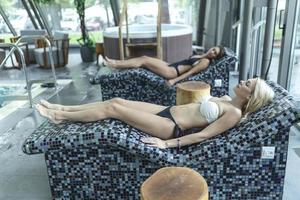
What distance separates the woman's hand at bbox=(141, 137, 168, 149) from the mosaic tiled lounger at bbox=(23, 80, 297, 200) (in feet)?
0.17

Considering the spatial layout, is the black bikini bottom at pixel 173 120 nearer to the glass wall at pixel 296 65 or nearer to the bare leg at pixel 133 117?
the bare leg at pixel 133 117

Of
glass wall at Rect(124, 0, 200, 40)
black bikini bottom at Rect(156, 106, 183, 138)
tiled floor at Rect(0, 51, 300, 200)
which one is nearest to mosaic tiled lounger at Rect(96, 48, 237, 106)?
tiled floor at Rect(0, 51, 300, 200)

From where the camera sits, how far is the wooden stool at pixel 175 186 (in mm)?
1300

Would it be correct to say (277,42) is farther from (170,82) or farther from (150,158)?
(150,158)

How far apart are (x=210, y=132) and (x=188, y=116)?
26 cm

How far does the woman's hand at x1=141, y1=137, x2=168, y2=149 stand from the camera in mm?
2150

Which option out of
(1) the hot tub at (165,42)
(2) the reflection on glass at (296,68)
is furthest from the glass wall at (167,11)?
(2) the reflection on glass at (296,68)

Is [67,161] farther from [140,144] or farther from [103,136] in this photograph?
[140,144]

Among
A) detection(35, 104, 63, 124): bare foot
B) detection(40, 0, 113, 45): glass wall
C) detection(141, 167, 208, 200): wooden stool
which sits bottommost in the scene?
detection(35, 104, 63, 124): bare foot

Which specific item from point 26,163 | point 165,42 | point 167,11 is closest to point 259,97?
point 26,163

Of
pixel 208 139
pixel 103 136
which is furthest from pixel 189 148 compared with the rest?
pixel 103 136

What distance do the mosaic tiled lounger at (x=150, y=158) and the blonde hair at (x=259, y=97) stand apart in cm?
8

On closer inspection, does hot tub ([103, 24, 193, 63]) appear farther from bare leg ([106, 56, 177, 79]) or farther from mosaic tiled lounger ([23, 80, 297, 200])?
mosaic tiled lounger ([23, 80, 297, 200])

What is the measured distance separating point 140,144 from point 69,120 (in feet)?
2.47
